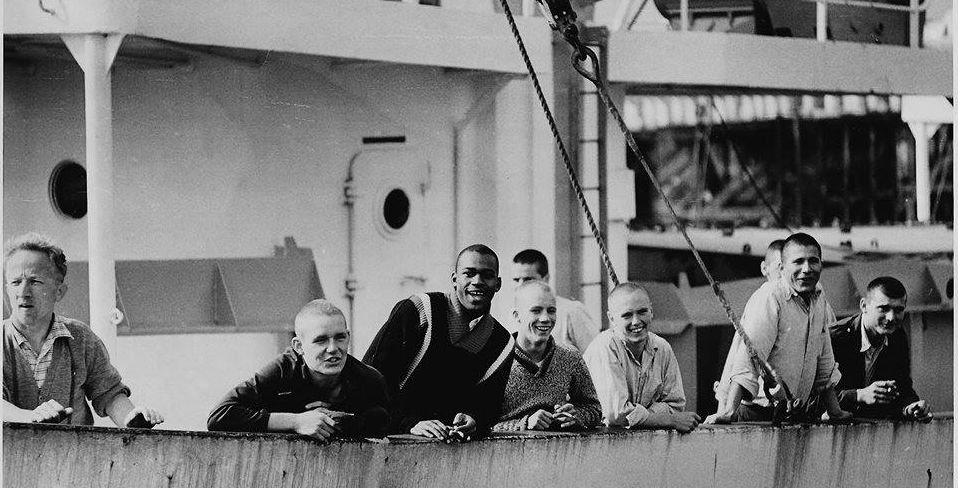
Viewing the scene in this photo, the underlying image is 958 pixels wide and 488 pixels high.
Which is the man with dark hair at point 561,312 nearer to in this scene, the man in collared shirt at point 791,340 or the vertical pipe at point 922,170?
the man in collared shirt at point 791,340

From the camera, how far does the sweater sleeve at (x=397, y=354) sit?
578cm

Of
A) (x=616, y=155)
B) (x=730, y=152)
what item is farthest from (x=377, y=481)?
(x=730, y=152)

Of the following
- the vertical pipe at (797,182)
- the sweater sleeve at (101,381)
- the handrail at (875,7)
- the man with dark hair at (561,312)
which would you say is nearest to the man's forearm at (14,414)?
the sweater sleeve at (101,381)

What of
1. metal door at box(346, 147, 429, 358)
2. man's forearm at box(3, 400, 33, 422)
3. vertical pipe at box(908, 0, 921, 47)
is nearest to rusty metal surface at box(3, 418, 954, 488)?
man's forearm at box(3, 400, 33, 422)

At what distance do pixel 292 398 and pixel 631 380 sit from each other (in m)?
1.58

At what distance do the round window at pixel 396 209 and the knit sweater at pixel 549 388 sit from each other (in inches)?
139

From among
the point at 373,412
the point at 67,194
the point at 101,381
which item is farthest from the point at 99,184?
the point at 373,412

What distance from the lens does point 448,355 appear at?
5863 mm

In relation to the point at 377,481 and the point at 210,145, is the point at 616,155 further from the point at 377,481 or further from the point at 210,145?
the point at 377,481

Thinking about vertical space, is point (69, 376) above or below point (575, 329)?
below

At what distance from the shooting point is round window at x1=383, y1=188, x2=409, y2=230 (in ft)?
31.2

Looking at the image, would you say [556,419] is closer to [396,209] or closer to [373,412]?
[373,412]

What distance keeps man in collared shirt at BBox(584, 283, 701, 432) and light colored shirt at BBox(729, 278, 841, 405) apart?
48 centimetres

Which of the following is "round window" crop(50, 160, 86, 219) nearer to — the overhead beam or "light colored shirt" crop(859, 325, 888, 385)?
the overhead beam
